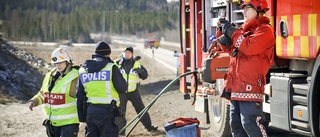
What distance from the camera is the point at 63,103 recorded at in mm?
7234

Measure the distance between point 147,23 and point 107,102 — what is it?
77.1 m

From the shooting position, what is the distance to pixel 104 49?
715 centimetres

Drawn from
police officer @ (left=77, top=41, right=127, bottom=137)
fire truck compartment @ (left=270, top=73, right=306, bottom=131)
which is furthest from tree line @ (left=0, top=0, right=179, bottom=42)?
fire truck compartment @ (left=270, top=73, right=306, bottom=131)

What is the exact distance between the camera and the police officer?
23.1 ft

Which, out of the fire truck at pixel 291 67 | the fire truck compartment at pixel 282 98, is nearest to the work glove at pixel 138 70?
the fire truck at pixel 291 67

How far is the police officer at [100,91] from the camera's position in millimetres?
7043

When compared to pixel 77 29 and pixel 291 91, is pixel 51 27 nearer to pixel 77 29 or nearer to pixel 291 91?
pixel 77 29

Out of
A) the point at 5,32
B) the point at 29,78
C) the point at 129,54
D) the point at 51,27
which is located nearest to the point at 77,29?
the point at 51,27

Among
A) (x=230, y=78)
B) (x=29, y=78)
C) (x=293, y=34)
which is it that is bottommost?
(x=29, y=78)

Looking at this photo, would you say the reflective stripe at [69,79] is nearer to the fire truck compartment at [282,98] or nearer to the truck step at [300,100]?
the fire truck compartment at [282,98]

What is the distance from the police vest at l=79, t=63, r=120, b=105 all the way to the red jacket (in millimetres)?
1759

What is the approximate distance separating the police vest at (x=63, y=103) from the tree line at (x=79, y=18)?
35.3 m

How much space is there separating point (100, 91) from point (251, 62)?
2086 millimetres

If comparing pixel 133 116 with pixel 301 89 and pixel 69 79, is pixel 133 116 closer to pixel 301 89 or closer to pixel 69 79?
pixel 69 79
